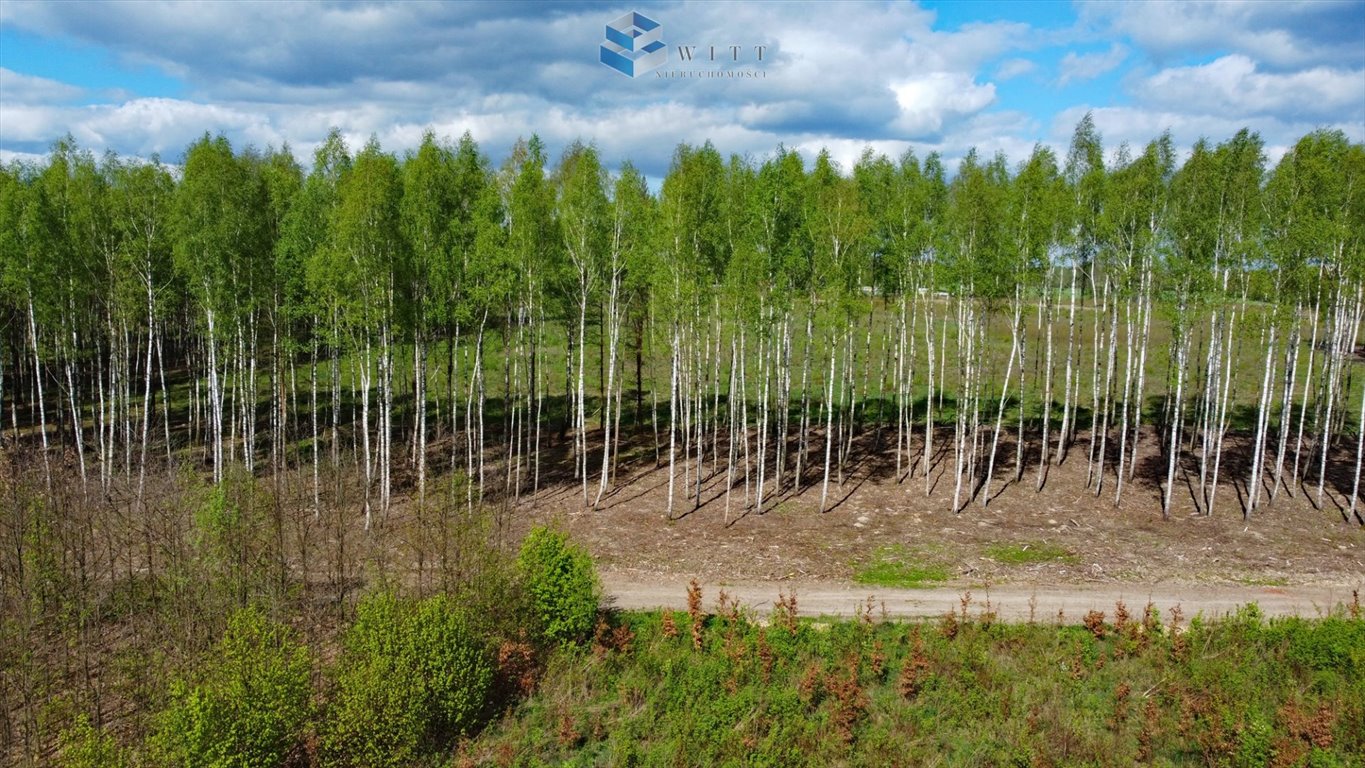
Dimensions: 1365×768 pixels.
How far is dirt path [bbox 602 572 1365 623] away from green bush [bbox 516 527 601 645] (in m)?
3.15

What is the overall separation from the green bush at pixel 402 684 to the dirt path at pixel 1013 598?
254 inches

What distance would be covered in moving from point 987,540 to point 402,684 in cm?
1928

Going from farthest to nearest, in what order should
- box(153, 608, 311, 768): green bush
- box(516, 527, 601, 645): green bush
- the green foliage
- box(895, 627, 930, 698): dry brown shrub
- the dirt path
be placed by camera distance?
the dirt path < box(516, 527, 601, 645): green bush < box(895, 627, 930, 698): dry brown shrub < box(153, 608, 311, 768): green bush < the green foliage

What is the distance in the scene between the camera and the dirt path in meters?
20.9

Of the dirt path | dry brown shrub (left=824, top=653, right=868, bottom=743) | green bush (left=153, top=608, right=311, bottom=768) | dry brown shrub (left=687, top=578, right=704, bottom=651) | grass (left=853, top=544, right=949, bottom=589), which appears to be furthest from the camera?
grass (left=853, top=544, right=949, bottom=589)

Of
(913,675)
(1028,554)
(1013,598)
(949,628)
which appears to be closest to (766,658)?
(913,675)

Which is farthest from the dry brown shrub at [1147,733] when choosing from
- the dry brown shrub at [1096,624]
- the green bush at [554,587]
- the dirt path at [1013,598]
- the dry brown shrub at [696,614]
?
the green bush at [554,587]

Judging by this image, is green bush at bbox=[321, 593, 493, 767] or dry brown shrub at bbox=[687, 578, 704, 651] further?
dry brown shrub at bbox=[687, 578, 704, 651]

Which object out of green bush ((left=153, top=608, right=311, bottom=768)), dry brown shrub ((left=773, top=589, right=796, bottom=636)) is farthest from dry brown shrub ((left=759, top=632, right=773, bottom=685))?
green bush ((left=153, top=608, right=311, bottom=768))

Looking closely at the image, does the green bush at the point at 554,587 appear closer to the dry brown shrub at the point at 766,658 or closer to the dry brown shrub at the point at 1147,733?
the dry brown shrub at the point at 766,658

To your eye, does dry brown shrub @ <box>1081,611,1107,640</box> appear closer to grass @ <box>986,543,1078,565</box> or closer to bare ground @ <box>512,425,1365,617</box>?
bare ground @ <box>512,425,1365,617</box>

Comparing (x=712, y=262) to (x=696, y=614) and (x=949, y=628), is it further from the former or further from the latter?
(x=949, y=628)

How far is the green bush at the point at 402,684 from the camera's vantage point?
14.8m

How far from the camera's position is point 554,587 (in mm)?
18703
